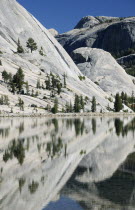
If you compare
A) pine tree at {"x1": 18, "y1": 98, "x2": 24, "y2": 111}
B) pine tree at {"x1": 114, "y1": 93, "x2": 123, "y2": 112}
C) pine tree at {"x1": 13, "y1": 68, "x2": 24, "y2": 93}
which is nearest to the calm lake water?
pine tree at {"x1": 18, "y1": 98, "x2": 24, "y2": 111}

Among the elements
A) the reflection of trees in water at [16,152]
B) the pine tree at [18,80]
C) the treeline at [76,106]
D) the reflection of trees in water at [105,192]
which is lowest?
the reflection of trees in water at [105,192]

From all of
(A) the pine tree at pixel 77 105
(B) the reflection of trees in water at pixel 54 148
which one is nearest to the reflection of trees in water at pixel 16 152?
(B) the reflection of trees in water at pixel 54 148

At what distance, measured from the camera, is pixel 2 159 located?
37.0 meters

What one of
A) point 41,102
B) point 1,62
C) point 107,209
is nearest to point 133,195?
point 107,209

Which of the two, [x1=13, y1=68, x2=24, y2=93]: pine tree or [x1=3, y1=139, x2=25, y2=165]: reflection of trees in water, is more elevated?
[x1=13, y1=68, x2=24, y2=93]: pine tree

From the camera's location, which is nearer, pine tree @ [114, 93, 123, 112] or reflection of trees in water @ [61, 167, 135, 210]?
reflection of trees in water @ [61, 167, 135, 210]

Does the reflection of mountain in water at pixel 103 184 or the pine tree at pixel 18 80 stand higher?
the pine tree at pixel 18 80

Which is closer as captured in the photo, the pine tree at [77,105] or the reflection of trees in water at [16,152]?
the reflection of trees in water at [16,152]

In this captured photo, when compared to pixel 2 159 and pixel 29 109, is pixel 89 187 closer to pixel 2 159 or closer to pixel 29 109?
pixel 2 159

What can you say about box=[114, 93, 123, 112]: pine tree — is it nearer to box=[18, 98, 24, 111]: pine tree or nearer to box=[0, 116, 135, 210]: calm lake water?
box=[18, 98, 24, 111]: pine tree

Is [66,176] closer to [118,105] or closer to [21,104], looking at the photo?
[21,104]

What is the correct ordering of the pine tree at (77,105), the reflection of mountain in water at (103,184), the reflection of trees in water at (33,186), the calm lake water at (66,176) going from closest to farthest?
the reflection of mountain in water at (103,184) → the calm lake water at (66,176) → the reflection of trees in water at (33,186) → the pine tree at (77,105)

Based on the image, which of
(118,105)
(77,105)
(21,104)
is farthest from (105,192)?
(118,105)

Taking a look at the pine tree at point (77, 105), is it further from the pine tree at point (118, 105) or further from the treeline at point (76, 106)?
the pine tree at point (118, 105)
